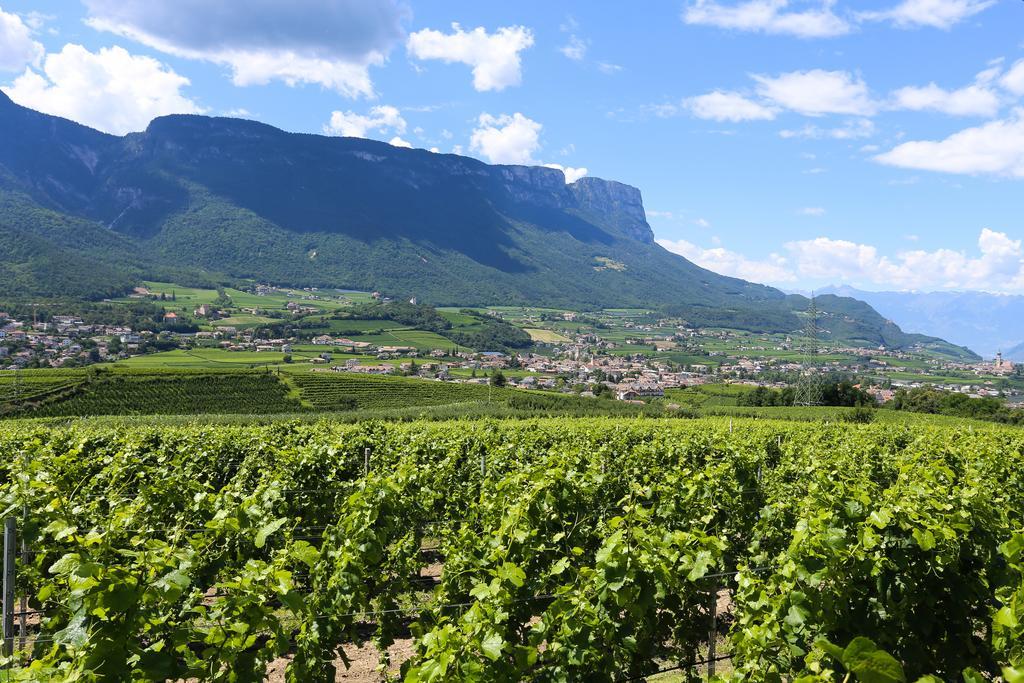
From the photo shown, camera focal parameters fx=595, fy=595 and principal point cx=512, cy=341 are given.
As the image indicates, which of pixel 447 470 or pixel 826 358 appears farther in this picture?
pixel 826 358

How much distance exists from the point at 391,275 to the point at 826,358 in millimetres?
127023

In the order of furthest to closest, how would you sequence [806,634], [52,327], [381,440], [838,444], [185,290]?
[185,290] < [52,327] < [838,444] < [381,440] < [806,634]

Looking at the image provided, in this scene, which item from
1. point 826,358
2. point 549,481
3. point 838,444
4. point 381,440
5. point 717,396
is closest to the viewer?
point 549,481

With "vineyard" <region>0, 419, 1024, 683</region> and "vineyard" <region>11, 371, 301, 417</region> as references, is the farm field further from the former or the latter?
"vineyard" <region>0, 419, 1024, 683</region>

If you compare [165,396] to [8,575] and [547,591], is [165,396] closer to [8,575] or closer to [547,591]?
[8,575]

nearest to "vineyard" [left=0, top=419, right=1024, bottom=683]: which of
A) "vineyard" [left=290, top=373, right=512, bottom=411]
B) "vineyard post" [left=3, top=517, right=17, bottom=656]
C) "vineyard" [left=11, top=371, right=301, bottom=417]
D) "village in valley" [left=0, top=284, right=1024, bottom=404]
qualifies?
"vineyard post" [left=3, top=517, right=17, bottom=656]

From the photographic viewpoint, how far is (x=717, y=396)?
2753 inches

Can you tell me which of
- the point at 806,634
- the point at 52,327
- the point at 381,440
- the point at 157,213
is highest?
the point at 157,213

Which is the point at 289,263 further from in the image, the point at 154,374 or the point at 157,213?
the point at 154,374

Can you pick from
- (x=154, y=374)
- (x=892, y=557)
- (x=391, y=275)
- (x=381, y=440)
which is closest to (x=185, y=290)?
(x=391, y=275)

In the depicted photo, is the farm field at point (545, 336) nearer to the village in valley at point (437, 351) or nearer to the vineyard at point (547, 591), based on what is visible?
the village in valley at point (437, 351)

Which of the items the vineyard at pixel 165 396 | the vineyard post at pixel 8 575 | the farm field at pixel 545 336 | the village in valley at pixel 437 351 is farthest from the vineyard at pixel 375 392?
the farm field at pixel 545 336

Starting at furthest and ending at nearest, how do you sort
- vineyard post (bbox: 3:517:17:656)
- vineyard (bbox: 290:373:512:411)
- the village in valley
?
1. the village in valley
2. vineyard (bbox: 290:373:512:411)
3. vineyard post (bbox: 3:517:17:656)

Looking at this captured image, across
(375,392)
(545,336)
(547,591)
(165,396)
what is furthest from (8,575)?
(545,336)
